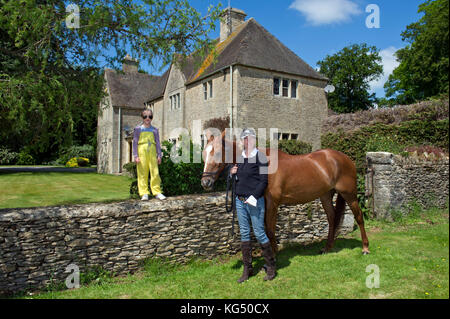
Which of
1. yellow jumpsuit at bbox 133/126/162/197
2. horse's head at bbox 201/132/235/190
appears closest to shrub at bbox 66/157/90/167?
yellow jumpsuit at bbox 133/126/162/197

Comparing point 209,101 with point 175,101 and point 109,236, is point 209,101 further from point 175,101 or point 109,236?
point 109,236

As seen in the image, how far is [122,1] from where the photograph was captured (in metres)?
7.15

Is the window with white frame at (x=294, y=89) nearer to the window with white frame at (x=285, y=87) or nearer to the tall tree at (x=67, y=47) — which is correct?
the window with white frame at (x=285, y=87)

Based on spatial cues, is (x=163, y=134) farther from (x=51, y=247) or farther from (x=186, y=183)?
(x=51, y=247)

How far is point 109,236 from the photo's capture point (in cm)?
535

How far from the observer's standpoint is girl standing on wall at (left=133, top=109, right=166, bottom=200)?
604cm

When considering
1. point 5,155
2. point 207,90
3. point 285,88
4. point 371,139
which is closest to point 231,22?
point 207,90

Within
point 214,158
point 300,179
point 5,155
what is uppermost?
point 5,155

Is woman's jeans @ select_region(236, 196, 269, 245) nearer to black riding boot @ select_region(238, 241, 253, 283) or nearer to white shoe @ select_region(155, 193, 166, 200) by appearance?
black riding boot @ select_region(238, 241, 253, 283)

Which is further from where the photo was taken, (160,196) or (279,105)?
(279,105)

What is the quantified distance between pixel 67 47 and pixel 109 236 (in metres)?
4.86

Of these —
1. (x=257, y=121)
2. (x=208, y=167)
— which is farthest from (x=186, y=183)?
(x=257, y=121)
